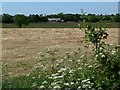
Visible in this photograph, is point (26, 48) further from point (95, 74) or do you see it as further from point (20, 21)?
point (20, 21)

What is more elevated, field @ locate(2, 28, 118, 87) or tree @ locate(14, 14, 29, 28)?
field @ locate(2, 28, 118, 87)

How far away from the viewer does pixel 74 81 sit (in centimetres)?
584

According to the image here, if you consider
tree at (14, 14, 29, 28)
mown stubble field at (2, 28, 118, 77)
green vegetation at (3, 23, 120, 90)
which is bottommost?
tree at (14, 14, 29, 28)

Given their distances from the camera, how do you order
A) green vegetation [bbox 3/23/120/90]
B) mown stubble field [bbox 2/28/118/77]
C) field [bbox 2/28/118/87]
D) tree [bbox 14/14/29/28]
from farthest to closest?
1. tree [bbox 14/14/29/28]
2. mown stubble field [bbox 2/28/118/77]
3. field [bbox 2/28/118/87]
4. green vegetation [bbox 3/23/120/90]

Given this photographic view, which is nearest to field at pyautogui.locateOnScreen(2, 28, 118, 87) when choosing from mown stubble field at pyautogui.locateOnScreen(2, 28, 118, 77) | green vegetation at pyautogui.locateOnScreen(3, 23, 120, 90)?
mown stubble field at pyautogui.locateOnScreen(2, 28, 118, 77)

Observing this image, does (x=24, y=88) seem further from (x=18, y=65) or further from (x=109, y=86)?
(x=18, y=65)

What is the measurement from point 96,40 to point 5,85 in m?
1.70

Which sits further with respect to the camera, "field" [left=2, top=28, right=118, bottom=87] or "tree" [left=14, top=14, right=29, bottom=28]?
"tree" [left=14, top=14, right=29, bottom=28]

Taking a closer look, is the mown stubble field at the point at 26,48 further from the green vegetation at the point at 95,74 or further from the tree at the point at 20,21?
the tree at the point at 20,21

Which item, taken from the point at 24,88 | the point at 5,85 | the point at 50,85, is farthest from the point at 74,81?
the point at 5,85

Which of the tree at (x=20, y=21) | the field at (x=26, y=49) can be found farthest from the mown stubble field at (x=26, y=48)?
the tree at (x=20, y=21)

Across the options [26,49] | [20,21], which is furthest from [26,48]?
[20,21]

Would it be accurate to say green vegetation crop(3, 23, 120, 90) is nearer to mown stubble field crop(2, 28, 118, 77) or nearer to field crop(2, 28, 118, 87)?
field crop(2, 28, 118, 87)

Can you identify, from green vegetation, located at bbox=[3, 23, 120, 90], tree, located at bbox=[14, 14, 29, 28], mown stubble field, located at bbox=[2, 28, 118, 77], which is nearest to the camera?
green vegetation, located at bbox=[3, 23, 120, 90]
